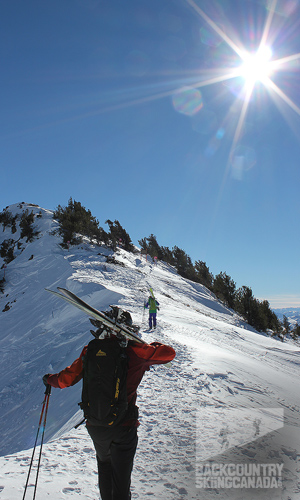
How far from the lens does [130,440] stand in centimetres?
227

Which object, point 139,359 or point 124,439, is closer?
point 124,439

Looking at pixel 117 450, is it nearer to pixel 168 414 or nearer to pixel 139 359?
pixel 139 359

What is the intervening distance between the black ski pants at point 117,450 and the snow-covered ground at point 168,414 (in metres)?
0.80

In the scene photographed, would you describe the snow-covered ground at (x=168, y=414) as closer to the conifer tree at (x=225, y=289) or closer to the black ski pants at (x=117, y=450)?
the black ski pants at (x=117, y=450)

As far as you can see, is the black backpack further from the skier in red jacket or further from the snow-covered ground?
the snow-covered ground

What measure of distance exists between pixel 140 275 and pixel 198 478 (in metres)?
18.8

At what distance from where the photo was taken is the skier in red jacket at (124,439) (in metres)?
2.23

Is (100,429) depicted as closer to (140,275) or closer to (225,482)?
(225,482)

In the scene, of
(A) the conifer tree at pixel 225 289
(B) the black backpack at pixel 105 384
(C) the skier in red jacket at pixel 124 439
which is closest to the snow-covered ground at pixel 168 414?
(C) the skier in red jacket at pixel 124 439

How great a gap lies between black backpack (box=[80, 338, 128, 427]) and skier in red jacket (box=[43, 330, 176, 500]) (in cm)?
10

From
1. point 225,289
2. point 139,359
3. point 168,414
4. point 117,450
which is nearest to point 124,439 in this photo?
point 117,450

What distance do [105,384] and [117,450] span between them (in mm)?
600

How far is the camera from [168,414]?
4422mm

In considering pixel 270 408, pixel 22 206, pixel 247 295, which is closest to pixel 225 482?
pixel 270 408
